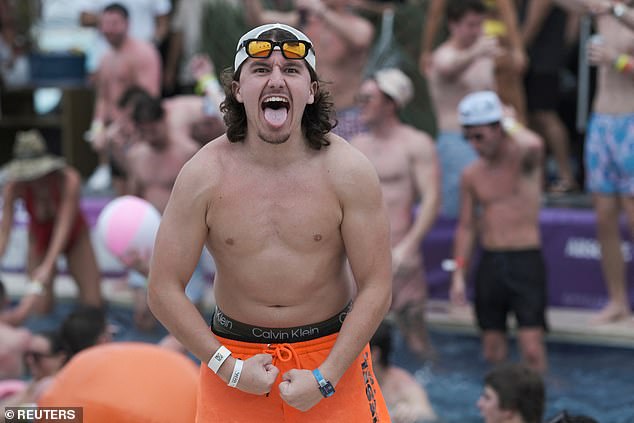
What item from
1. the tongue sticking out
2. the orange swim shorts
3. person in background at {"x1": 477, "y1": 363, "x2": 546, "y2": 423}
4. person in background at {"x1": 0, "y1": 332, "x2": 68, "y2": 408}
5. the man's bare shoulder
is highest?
the tongue sticking out

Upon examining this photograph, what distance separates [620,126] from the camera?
7062 mm

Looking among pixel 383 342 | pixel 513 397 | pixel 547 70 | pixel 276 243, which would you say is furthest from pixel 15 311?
pixel 547 70

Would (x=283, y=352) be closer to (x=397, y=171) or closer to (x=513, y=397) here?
(x=513, y=397)

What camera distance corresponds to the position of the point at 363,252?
11.5ft

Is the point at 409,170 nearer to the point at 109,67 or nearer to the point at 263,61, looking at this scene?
the point at 109,67

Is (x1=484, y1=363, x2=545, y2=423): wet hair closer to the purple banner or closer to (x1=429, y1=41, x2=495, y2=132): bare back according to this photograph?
the purple banner

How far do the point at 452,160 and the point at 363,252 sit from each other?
16.3ft

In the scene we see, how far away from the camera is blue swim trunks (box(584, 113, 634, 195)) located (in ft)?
23.1

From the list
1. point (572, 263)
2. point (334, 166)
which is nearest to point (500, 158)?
point (572, 263)

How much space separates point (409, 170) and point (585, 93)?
92.9 inches

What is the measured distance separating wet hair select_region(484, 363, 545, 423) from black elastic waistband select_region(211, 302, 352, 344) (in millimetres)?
1708

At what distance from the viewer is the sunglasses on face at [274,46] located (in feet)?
11.2

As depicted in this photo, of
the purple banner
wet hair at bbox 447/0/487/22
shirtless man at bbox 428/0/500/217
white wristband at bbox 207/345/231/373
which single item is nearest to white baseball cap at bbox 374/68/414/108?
shirtless man at bbox 428/0/500/217
